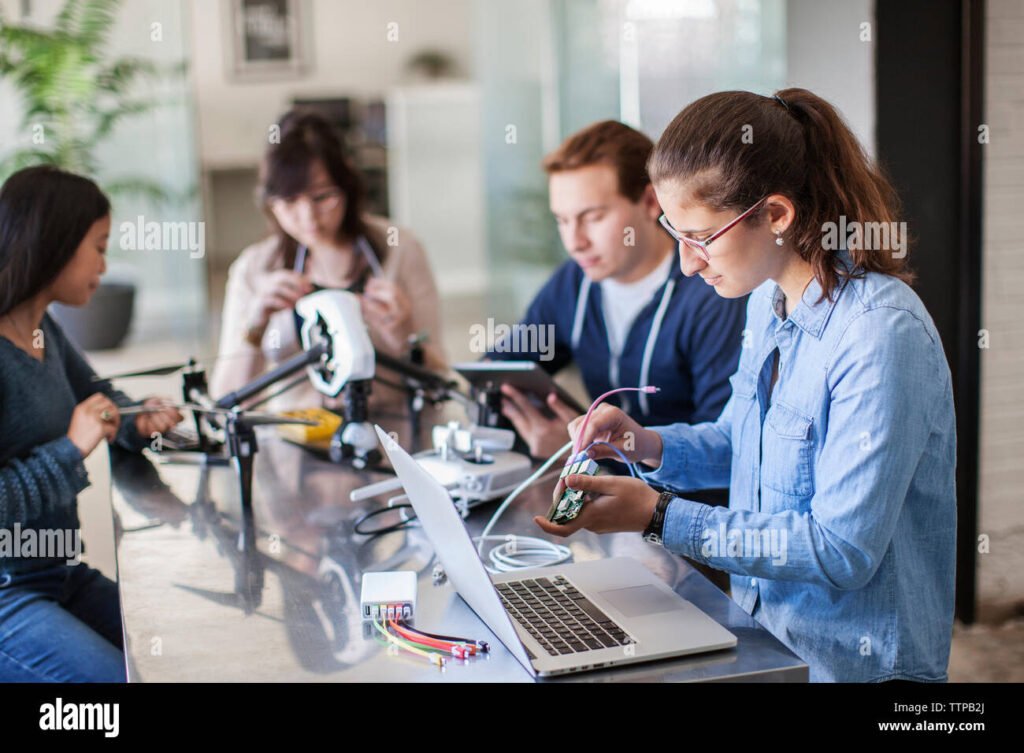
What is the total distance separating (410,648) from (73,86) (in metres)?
4.72

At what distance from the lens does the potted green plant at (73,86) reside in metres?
5.25

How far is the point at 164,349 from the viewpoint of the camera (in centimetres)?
666

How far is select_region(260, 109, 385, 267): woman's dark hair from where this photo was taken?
321 cm

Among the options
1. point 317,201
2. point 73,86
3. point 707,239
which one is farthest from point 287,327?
point 73,86

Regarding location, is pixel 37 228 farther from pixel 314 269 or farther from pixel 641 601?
pixel 641 601

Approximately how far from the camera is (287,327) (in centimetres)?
325

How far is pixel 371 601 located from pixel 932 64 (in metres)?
2.40

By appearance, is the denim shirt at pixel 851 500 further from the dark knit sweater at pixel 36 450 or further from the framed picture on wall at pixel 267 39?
the framed picture on wall at pixel 267 39

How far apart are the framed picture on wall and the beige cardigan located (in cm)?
645

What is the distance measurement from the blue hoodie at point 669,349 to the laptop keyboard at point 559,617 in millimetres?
1013
